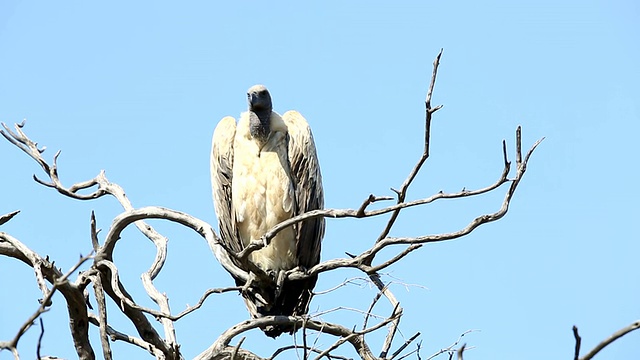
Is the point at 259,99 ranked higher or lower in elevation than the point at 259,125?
higher

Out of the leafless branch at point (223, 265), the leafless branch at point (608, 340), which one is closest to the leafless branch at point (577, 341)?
the leafless branch at point (608, 340)

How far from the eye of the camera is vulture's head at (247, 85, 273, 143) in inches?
274

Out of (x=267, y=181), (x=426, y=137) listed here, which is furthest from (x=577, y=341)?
(x=267, y=181)

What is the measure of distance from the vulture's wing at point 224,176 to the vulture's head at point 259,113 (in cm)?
24

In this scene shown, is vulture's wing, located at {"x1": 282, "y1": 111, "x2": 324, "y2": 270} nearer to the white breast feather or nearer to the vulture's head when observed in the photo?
the white breast feather

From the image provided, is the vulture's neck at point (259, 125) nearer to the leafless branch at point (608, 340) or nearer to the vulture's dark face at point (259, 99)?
the vulture's dark face at point (259, 99)

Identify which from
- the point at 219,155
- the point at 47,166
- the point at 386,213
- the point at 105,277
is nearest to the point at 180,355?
the point at 105,277

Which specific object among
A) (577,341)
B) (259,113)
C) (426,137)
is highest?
(259,113)

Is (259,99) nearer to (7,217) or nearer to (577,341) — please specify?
(7,217)

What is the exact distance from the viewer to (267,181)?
698cm

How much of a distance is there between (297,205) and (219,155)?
672 mm

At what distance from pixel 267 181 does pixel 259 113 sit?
48cm

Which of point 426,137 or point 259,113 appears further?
point 259,113

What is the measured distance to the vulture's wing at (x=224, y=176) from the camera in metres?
7.14
